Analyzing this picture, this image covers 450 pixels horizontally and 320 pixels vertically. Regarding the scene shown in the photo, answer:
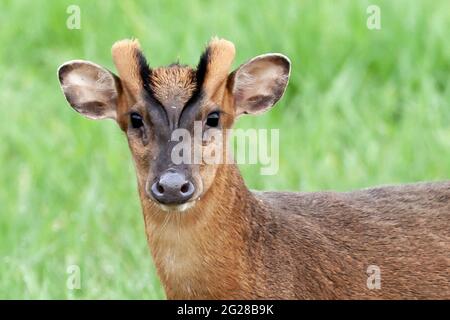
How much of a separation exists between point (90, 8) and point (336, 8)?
1741 mm

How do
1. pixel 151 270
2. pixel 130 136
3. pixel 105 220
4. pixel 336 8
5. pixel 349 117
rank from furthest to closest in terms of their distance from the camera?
1. pixel 336 8
2. pixel 349 117
3. pixel 105 220
4. pixel 151 270
5. pixel 130 136

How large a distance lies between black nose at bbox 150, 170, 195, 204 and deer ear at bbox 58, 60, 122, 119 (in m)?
0.60

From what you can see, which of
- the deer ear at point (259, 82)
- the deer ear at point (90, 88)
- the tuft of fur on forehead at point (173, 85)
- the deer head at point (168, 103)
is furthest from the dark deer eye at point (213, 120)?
the deer ear at point (90, 88)

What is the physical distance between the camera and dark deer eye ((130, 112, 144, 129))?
5.77 meters

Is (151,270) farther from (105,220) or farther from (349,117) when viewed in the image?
(349,117)

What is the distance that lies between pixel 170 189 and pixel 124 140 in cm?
344

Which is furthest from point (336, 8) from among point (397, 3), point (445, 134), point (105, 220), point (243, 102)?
point (243, 102)

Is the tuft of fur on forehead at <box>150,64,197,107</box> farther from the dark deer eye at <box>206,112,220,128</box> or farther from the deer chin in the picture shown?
the deer chin

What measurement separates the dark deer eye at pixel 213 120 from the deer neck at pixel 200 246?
175 mm

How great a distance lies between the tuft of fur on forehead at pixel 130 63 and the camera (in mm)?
5812

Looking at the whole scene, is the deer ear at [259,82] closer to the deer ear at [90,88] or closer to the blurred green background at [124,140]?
the deer ear at [90,88]

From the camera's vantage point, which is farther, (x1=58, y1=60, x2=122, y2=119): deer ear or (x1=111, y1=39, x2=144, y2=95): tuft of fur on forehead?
(x1=58, y1=60, x2=122, y2=119): deer ear

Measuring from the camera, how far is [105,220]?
8125mm

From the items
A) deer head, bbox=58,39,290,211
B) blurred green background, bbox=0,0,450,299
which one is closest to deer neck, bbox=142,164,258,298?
deer head, bbox=58,39,290,211
